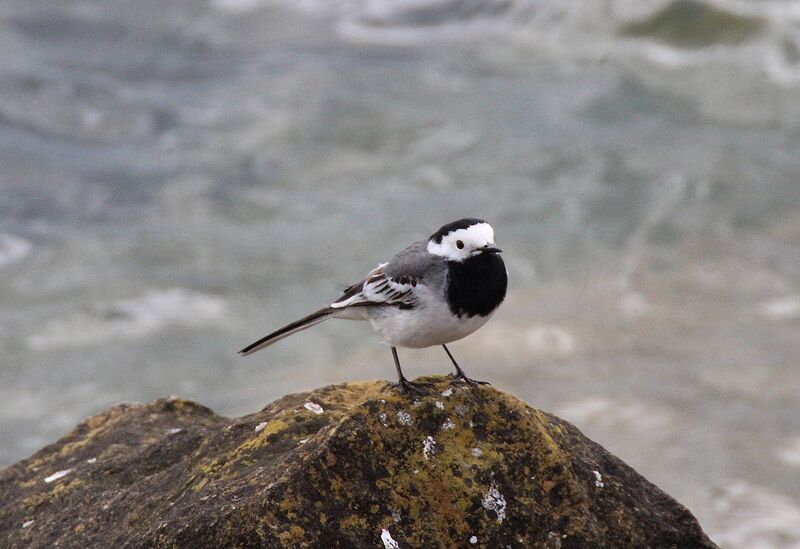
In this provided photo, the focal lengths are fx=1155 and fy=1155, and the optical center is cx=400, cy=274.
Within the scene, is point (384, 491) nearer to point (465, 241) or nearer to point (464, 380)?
point (464, 380)

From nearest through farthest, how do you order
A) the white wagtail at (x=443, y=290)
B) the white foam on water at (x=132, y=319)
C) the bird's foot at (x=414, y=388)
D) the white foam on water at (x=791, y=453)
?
the bird's foot at (x=414, y=388)
the white wagtail at (x=443, y=290)
the white foam on water at (x=791, y=453)
the white foam on water at (x=132, y=319)

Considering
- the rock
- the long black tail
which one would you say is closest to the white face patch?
the rock

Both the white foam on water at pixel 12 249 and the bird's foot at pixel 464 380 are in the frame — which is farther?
the white foam on water at pixel 12 249

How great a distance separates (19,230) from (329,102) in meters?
6.71

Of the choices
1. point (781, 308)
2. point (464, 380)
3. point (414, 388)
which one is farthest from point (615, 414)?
point (414, 388)

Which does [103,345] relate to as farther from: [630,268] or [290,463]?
[290,463]

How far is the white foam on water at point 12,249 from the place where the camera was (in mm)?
18094

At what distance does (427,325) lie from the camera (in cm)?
604

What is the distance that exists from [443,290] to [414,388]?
0.62m

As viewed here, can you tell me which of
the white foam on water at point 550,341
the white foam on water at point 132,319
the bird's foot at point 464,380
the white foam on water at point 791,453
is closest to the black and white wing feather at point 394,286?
the bird's foot at point 464,380

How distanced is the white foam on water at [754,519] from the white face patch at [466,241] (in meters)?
5.85

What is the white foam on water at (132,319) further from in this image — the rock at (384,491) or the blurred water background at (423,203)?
the rock at (384,491)

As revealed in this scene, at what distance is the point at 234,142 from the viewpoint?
21.6 m

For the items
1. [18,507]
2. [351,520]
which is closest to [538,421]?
[351,520]
